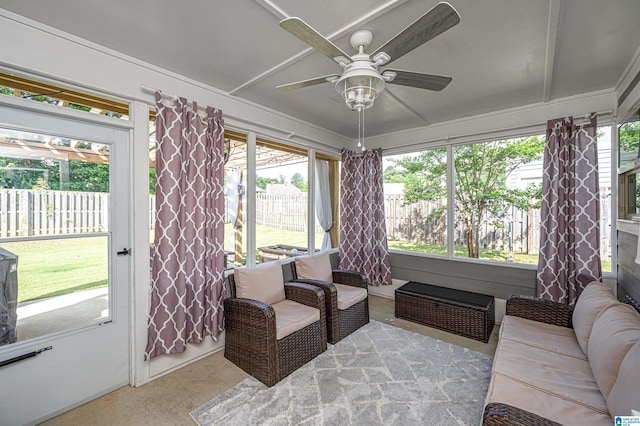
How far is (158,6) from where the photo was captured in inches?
60.7

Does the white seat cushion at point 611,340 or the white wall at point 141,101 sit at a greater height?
the white wall at point 141,101

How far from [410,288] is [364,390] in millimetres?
1683

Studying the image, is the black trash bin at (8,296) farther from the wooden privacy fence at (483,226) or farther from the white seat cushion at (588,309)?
the wooden privacy fence at (483,226)

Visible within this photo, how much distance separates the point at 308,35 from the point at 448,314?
3.02m

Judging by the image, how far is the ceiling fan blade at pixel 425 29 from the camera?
1.06 m

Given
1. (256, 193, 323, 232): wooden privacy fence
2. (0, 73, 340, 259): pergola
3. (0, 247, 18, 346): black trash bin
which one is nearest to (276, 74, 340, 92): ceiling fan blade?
(0, 73, 340, 259): pergola

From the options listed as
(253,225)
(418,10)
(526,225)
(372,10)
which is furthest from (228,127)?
(526,225)

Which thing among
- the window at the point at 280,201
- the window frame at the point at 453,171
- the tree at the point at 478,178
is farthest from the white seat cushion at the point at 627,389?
the window at the point at 280,201

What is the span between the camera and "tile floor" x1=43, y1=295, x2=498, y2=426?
1772mm

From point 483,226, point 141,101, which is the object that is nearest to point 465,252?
point 483,226

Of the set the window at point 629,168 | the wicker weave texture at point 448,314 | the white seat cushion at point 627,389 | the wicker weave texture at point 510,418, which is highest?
the window at point 629,168

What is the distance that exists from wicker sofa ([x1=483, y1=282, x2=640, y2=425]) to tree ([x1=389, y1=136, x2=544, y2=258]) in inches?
55.9

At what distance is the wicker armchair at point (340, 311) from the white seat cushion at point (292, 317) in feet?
0.87

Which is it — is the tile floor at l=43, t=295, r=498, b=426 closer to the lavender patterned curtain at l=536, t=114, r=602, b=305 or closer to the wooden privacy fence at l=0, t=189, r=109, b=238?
the lavender patterned curtain at l=536, t=114, r=602, b=305
